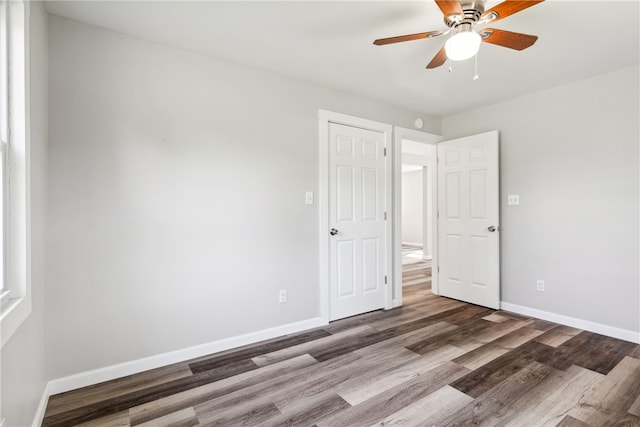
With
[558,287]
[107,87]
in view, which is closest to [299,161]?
[107,87]

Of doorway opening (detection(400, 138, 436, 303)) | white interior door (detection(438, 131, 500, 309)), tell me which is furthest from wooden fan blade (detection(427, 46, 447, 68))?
white interior door (detection(438, 131, 500, 309))

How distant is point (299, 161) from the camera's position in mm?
3004

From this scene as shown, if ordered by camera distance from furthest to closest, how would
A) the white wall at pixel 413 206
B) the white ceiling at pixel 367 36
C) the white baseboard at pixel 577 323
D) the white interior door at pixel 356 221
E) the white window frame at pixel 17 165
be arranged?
the white wall at pixel 413 206, the white interior door at pixel 356 221, the white baseboard at pixel 577 323, the white ceiling at pixel 367 36, the white window frame at pixel 17 165

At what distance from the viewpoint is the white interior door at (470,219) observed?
11.8 ft

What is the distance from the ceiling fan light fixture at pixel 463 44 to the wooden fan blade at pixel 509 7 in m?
0.14

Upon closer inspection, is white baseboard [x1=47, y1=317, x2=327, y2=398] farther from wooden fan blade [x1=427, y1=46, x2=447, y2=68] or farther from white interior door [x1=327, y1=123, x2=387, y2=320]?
wooden fan blade [x1=427, y1=46, x2=447, y2=68]

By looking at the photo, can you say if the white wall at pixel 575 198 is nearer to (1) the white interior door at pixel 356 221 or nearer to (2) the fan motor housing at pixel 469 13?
(1) the white interior door at pixel 356 221

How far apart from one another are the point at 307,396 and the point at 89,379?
57.9 inches

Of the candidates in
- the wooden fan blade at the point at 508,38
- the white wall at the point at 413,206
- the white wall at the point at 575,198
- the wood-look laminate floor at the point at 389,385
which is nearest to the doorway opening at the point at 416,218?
the white wall at the point at 413,206

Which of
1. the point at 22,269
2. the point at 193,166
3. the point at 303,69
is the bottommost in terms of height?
the point at 22,269

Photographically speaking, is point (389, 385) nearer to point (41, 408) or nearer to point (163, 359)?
point (163, 359)

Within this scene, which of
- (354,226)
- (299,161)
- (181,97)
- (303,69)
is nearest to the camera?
(181,97)

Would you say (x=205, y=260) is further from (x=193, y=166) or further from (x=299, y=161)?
(x=299, y=161)

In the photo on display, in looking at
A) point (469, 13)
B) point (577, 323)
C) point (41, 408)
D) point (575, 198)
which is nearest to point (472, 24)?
point (469, 13)
